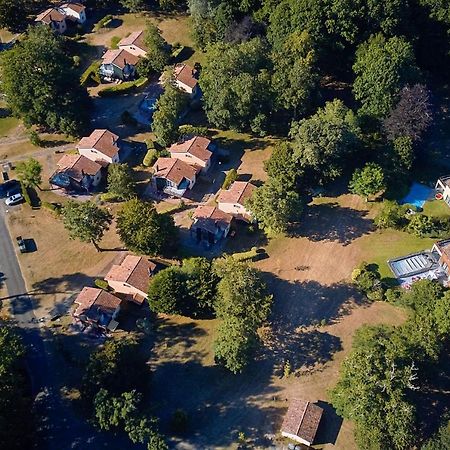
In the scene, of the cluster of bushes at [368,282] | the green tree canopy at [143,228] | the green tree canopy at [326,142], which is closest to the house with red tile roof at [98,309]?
the green tree canopy at [143,228]

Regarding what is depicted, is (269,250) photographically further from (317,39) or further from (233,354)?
(317,39)

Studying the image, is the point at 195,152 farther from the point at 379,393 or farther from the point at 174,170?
the point at 379,393

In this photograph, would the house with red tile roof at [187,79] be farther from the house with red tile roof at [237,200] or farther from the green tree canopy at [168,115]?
the house with red tile roof at [237,200]

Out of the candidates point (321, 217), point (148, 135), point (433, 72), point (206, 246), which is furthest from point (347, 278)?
point (433, 72)

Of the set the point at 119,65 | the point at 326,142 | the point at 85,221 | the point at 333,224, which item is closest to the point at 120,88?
the point at 119,65

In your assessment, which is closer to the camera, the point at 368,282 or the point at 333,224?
the point at 368,282
